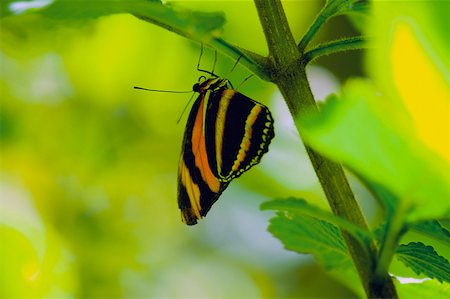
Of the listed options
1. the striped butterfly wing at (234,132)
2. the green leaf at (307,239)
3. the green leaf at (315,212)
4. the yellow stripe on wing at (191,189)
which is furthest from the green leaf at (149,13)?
the yellow stripe on wing at (191,189)

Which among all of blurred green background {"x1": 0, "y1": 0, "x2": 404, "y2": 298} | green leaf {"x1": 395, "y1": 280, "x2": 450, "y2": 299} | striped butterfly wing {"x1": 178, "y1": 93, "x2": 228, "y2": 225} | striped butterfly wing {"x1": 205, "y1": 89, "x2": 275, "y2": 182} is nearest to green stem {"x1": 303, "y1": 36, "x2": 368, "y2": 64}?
green leaf {"x1": 395, "y1": 280, "x2": 450, "y2": 299}

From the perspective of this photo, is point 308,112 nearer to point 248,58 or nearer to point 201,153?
point 248,58

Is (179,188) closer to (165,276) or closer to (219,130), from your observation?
(219,130)

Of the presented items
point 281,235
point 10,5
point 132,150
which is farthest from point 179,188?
point 132,150

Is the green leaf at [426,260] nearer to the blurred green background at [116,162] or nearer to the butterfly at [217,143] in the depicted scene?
the butterfly at [217,143]

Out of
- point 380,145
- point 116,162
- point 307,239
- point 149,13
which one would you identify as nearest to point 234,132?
point 307,239
